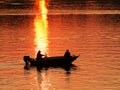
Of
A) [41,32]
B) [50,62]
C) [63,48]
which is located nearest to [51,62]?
[50,62]

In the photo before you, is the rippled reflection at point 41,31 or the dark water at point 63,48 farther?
the rippled reflection at point 41,31

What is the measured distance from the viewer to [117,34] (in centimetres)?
11431

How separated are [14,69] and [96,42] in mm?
31703

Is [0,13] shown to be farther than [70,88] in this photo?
Yes

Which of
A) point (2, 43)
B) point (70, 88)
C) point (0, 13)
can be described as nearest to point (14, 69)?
point (70, 88)

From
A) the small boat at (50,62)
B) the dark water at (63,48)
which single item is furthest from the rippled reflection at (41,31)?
the small boat at (50,62)

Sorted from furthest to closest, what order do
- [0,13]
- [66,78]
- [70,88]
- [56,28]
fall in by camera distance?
[0,13] < [56,28] < [66,78] < [70,88]

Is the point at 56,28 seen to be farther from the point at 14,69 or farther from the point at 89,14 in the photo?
the point at 14,69

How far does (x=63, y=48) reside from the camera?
308ft

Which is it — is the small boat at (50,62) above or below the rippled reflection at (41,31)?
below

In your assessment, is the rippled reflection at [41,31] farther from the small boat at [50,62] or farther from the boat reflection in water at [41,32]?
the small boat at [50,62]

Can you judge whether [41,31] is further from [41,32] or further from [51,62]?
Result: [51,62]

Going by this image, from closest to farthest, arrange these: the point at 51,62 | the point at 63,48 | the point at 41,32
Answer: the point at 51,62 < the point at 63,48 < the point at 41,32

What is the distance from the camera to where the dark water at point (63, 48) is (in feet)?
208
